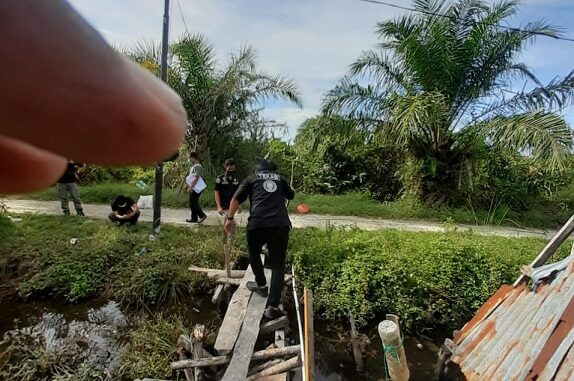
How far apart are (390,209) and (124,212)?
6.61m

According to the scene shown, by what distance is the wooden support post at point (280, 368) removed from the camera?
3.89m

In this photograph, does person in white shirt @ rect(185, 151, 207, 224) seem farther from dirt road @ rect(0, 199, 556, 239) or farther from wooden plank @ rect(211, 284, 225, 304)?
wooden plank @ rect(211, 284, 225, 304)

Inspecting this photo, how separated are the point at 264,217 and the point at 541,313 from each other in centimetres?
269

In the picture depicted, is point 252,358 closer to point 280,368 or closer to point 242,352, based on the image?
point 242,352

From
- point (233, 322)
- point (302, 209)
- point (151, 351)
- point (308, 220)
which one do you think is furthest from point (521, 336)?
point (302, 209)

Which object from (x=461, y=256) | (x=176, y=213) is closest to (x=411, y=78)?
(x=461, y=256)

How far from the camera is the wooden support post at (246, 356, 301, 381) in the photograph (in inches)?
153

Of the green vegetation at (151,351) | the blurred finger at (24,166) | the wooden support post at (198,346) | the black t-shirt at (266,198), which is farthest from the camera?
the black t-shirt at (266,198)

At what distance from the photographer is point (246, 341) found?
428 cm

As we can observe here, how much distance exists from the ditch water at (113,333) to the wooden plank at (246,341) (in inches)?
32.5

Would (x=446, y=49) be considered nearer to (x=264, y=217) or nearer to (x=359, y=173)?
(x=359, y=173)

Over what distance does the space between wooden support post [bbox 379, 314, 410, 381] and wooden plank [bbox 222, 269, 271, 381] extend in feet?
4.31

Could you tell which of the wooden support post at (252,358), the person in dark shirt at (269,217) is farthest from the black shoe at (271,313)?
the wooden support post at (252,358)

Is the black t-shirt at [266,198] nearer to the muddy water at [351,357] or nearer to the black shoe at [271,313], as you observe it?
the black shoe at [271,313]
